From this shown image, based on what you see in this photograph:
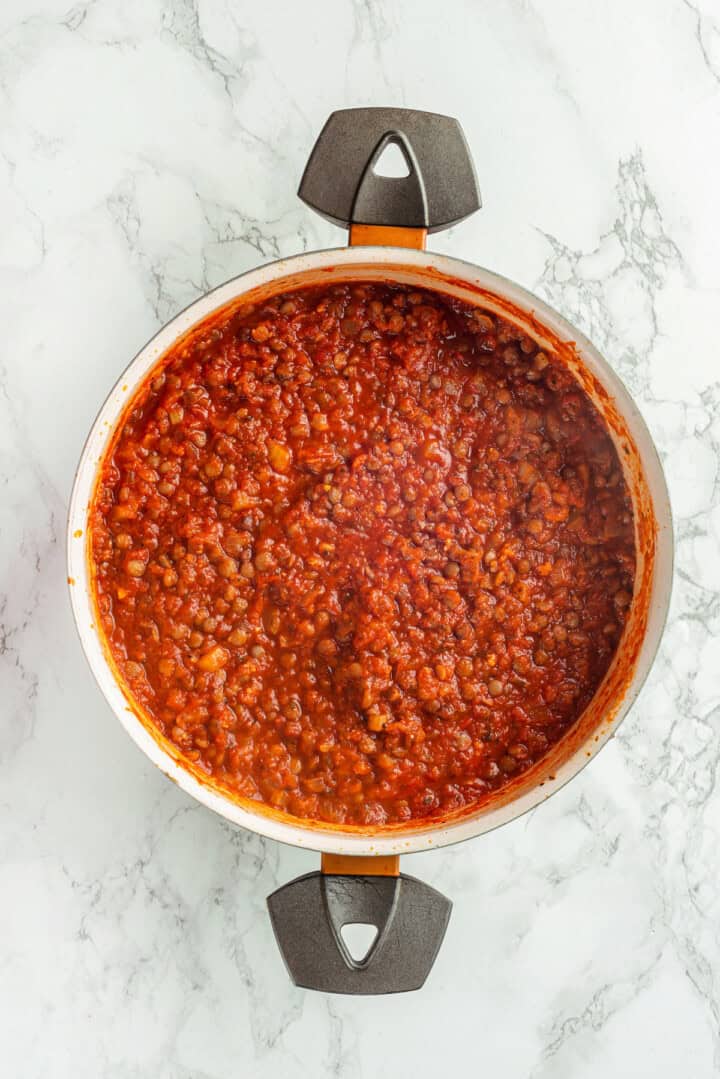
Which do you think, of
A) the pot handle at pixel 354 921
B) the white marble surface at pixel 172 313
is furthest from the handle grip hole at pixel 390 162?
the pot handle at pixel 354 921

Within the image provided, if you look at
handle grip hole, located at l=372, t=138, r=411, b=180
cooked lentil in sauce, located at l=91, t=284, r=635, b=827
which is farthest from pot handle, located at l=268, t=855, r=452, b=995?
handle grip hole, located at l=372, t=138, r=411, b=180

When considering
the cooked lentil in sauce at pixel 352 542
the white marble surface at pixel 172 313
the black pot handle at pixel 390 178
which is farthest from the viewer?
the white marble surface at pixel 172 313

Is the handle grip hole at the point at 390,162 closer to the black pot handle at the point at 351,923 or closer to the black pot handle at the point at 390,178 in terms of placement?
the black pot handle at the point at 390,178

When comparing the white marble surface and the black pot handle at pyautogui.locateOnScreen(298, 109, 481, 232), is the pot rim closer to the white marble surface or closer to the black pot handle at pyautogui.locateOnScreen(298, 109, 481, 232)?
the black pot handle at pyautogui.locateOnScreen(298, 109, 481, 232)

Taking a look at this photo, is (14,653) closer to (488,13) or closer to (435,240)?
(435,240)

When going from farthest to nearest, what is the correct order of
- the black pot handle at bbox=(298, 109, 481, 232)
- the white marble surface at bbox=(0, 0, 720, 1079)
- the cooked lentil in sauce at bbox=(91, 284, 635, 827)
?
the white marble surface at bbox=(0, 0, 720, 1079) → the cooked lentil in sauce at bbox=(91, 284, 635, 827) → the black pot handle at bbox=(298, 109, 481, 232)

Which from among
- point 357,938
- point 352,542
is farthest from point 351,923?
point 352,542

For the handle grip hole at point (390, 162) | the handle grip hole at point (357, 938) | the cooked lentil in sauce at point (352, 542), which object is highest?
the handle grip hole at point (390, 162)

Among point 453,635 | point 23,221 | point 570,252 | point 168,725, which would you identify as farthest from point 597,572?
point 23,221
